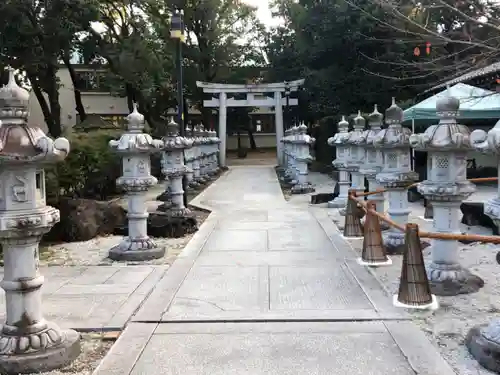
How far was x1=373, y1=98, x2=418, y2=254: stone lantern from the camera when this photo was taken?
7617 millimetres

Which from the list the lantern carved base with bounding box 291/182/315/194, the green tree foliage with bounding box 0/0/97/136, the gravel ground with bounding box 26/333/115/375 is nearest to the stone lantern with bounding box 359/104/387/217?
the gravel ground with bounding box 26/333/115/375

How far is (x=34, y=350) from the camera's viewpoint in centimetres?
404

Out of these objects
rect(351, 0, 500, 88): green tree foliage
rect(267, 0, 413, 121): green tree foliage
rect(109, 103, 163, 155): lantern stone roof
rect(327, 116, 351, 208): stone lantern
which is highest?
rect(267, 0, 413, 121): green tree foliage

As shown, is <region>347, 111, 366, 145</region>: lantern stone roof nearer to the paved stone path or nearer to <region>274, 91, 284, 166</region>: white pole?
the paved stone path

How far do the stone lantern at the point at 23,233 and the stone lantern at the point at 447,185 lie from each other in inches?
144

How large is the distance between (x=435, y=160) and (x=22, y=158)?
410cm

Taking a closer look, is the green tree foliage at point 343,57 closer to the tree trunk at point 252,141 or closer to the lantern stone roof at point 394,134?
the lantern stone roof at point 394,134

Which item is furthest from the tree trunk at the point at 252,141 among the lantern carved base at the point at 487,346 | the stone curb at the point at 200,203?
the lantern carved base at the point at 487,346

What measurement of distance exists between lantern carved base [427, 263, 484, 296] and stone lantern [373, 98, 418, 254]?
67.9 inches

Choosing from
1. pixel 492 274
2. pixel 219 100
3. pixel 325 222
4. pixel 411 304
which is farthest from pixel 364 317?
pixel 219 100

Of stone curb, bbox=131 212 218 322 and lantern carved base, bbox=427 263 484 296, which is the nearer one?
stone curb, bbox=131 212 218 322

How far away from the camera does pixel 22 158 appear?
3945 mm

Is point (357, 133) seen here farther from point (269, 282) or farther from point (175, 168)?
point (269, 282)

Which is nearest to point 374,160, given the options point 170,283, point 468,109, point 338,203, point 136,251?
point 338,203
